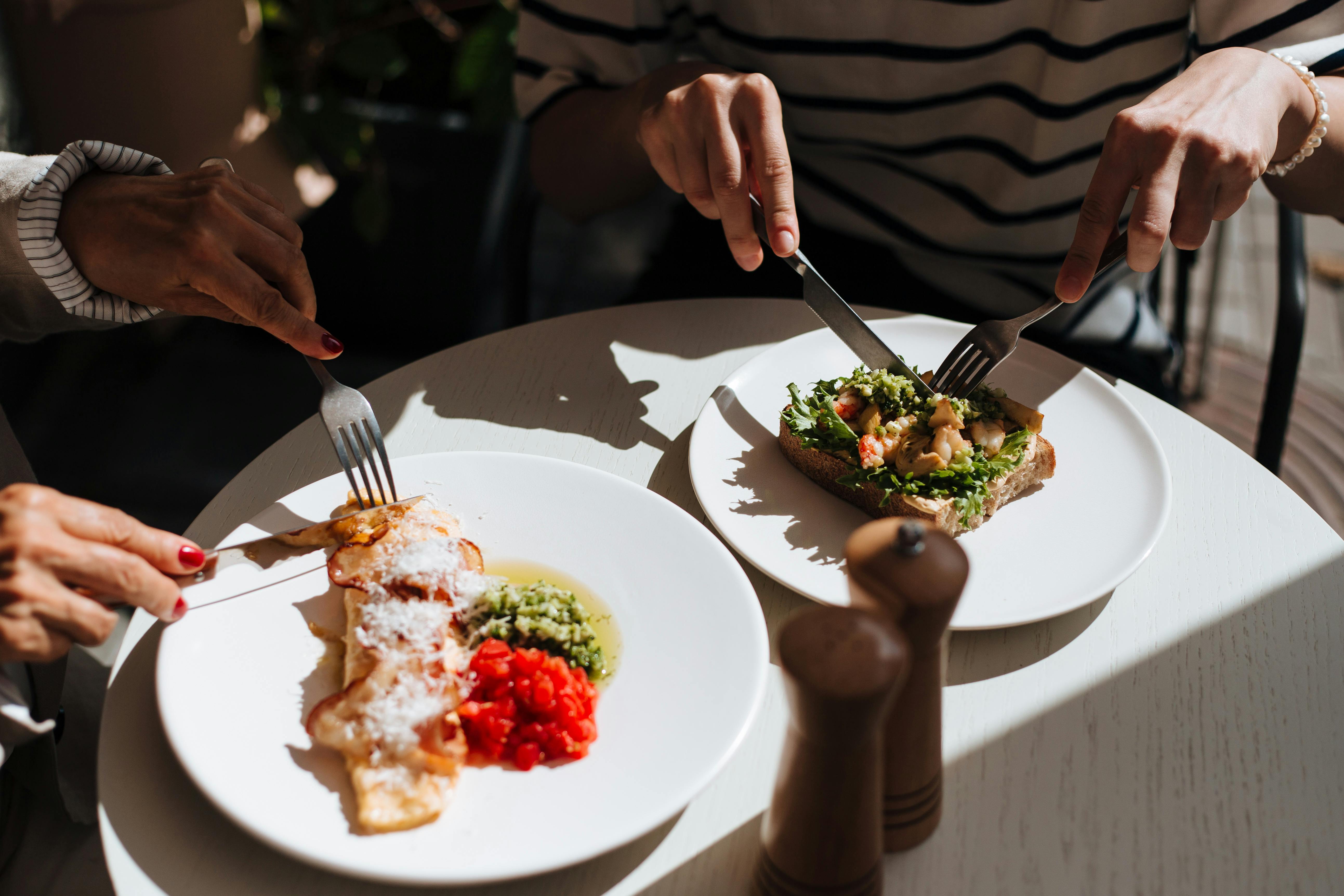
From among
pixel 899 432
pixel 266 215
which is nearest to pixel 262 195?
pixel 266 215

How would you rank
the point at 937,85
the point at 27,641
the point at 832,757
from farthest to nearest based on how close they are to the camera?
the point at 937,85, the point at 27,641, the point at 832,757

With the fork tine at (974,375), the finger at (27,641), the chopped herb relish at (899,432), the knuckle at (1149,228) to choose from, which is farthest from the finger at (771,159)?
the finger at (27,641)

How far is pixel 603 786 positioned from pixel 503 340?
102cm

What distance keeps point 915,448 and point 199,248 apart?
1081mm

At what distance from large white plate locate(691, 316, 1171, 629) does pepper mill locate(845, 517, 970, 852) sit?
0.29 m

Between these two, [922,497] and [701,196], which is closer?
[922,497]

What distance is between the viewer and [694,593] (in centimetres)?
116

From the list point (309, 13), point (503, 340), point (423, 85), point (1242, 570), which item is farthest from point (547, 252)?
point (1242, 570)

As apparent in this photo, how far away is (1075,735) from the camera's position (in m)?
1.09

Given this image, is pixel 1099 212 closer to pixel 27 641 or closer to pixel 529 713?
pixel 529 713

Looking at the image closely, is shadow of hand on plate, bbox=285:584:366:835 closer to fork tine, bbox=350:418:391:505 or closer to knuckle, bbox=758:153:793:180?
fork tine, bbox=350:418:391:505

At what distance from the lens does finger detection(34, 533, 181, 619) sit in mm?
961

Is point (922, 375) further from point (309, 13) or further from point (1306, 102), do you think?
point (309, 13)

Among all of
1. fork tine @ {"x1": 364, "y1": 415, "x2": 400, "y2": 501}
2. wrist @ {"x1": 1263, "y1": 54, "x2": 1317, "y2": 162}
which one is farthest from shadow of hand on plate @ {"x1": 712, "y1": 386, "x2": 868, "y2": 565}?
wrist @ {"x1": 1263, "y1": 54, "x2": 1317, "y2": 162}
